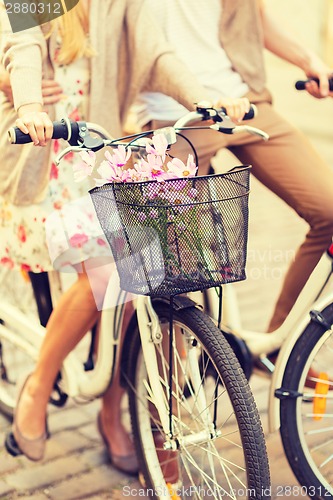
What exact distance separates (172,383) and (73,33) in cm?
121

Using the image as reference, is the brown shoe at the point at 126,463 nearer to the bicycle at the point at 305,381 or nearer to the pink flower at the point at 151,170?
the bicycle at the point at 305,381

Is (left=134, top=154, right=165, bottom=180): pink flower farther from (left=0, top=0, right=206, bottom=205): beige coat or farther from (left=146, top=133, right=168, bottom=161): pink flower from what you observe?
(left=0, top=0, right=206, bottom=205): beige coat

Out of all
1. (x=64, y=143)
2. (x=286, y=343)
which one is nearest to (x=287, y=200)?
(x=286, y=343)

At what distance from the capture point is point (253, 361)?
3.31 metres

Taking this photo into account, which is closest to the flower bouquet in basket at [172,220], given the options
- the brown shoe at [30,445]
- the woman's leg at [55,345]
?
the woman's leg at [55,345]

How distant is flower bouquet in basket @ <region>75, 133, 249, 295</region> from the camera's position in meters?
2.31

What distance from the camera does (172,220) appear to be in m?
2.31

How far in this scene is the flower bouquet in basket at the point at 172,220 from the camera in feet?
7.57

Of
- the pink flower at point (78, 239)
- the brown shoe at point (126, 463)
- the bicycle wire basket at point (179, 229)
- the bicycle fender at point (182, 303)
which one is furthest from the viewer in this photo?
the brown shoe at point (126, 463)

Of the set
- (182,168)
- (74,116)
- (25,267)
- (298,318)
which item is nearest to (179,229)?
(182,168)

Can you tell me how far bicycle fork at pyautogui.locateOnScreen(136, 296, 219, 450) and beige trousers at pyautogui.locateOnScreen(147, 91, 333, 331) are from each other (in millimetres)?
671

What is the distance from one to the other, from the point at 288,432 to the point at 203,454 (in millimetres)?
296

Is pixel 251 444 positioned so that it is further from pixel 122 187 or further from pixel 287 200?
pixel 287 200

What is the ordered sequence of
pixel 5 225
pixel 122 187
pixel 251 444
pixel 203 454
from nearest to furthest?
pixel 122 187 < pixel 251 444 < pixel 203 454 < pixel 5 225
